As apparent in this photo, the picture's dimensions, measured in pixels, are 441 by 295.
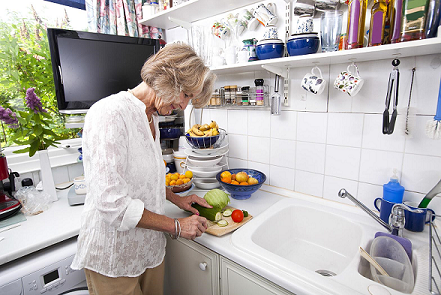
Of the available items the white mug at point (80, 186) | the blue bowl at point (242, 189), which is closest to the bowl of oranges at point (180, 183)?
the blue bowl at point (242, 189)

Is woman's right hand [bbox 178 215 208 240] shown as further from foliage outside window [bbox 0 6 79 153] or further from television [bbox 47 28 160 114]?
foliage outside window [bbox 0 6 79 153]

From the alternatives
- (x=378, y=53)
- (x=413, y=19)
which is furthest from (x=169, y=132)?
(x=413, y=19)

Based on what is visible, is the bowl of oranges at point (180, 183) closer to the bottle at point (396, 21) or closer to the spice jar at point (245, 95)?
the spice jar at point (245, 95)

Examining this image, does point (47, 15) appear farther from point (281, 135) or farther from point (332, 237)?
point (332, 237)

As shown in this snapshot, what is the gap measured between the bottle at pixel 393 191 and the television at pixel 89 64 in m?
1.49

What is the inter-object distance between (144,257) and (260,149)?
0.89 metres

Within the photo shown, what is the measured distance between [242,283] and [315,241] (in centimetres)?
50

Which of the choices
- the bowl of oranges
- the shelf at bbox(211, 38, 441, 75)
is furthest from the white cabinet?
the shelf at bbox(211, 38, 441, 75)

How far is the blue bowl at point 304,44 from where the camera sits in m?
1.05

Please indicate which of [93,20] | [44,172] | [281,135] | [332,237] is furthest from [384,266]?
[93,20]

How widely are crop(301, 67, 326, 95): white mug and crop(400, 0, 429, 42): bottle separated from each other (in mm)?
334

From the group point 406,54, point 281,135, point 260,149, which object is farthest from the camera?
point 260,149

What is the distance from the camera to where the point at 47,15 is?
166cm

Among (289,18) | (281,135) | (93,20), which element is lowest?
(281,135)
